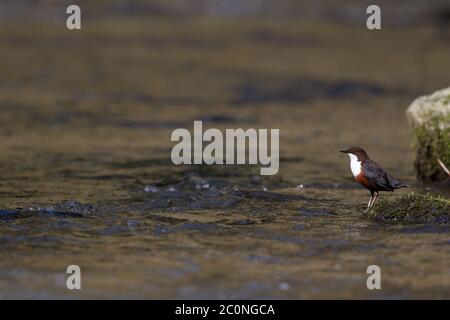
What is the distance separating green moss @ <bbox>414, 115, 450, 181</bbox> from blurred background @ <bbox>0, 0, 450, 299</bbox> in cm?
45

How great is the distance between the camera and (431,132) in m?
8.83

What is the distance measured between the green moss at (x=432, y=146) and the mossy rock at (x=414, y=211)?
1.68m

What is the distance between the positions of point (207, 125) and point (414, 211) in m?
6.23

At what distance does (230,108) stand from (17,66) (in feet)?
15.5

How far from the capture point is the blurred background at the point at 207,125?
19.8ft

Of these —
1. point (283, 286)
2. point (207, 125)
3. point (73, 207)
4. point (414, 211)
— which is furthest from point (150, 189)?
point (207, 125)

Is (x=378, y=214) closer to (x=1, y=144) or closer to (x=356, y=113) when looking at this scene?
(x=1, y=144)

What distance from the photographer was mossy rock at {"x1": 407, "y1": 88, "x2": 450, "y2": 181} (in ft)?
28.7

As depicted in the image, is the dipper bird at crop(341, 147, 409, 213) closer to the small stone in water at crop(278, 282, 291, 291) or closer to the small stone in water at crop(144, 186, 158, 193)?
the small stone in water at crop(278, 282, 291, 291)

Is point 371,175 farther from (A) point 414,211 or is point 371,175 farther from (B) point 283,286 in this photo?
(B) point 283,286

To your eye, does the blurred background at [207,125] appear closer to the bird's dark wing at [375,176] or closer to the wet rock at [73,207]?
the wet rock at [73,207]

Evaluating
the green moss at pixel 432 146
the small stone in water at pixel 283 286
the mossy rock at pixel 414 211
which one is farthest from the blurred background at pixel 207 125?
the green moss at pixel 432 146

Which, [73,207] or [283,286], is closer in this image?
[283,286]

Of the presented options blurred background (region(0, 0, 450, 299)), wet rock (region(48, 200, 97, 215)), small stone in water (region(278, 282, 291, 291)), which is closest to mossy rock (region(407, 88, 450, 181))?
blurred background (region(0, 0, 450, 299))
